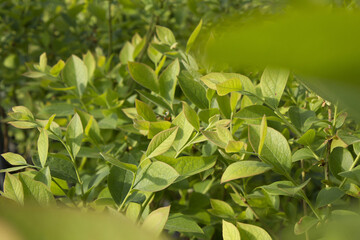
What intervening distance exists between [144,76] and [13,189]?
292 millimetres

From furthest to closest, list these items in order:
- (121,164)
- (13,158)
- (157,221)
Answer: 1. (13,158)
2. (121,164)
3. (157,221)

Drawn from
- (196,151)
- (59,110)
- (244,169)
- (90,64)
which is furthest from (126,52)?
(244,169)

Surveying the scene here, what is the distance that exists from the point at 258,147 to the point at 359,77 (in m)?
0.40

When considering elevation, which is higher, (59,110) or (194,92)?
(194,92)

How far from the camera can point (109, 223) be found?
110 mm

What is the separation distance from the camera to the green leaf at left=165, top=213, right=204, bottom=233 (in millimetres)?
539

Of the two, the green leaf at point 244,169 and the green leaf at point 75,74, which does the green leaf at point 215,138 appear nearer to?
the green leaf at point 244,169

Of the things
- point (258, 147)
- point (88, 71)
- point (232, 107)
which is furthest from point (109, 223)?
point (88, 71)

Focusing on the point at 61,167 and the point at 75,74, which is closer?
the point at 61,167

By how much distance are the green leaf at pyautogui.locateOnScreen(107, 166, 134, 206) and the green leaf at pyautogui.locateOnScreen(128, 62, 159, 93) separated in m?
0.17

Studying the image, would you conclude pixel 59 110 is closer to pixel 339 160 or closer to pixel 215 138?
pixel 215 138

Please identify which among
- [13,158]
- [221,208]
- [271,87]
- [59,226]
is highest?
[59,226]

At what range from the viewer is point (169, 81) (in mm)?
695

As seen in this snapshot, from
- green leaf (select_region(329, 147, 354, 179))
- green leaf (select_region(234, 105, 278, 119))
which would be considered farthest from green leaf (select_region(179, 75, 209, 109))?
green leaf (select_region(329, 147, 354, 179))
